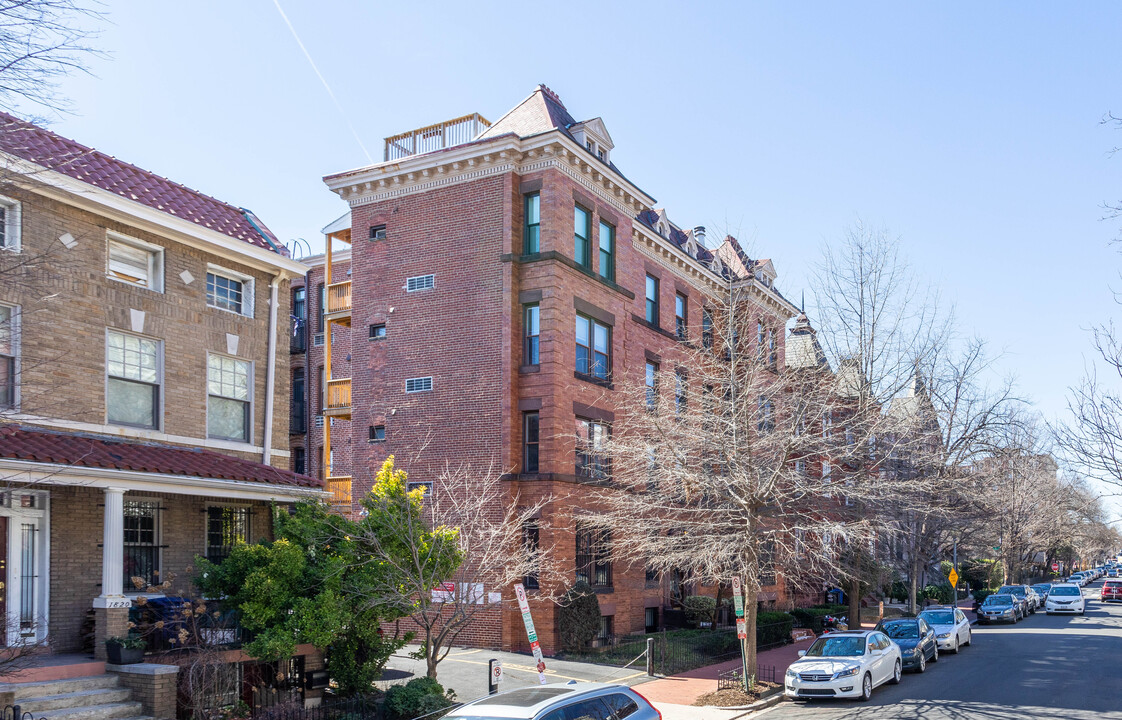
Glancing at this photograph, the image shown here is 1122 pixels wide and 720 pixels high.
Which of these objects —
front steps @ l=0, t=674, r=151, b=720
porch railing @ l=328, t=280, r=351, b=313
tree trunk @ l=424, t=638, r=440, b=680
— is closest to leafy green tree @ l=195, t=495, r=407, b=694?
tree trunk @ l=424, t=638, r=440, b=680

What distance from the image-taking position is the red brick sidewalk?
1981 centimetres

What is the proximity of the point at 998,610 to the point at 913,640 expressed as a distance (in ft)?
71.1

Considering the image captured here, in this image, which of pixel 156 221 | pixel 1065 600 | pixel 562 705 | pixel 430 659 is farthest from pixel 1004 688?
pixel 1065 600

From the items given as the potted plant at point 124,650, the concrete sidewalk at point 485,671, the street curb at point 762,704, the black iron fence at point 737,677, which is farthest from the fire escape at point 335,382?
the street curb at point 762,704

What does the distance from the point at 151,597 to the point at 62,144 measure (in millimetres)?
8744

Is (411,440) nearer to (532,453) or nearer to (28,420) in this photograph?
(532,453)

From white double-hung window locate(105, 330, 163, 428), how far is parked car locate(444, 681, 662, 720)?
9973 millimetres

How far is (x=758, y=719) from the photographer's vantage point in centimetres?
1781

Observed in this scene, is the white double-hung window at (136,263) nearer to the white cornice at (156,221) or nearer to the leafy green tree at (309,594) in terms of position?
the white cornice at (156,221)

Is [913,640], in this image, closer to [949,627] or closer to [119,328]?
[949,627]

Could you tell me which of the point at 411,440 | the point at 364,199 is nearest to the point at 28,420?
the point at 411,440

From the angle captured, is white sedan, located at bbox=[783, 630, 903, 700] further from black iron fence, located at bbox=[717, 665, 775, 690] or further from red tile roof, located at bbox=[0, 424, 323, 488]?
red tile roof, located at bbox=[0, 424, 323, 488]

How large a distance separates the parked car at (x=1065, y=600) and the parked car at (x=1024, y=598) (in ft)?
2.97

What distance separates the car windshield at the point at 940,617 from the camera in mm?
28969
